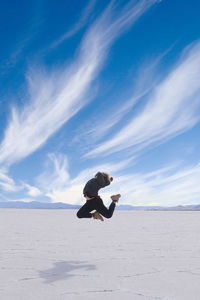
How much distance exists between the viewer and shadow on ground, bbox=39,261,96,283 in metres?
3.27

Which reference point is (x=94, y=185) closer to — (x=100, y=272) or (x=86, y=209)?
(x=86, y=209)

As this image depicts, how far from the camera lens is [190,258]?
4.30 m

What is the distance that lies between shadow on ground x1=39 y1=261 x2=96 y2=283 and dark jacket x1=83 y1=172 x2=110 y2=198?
1287 millimetres

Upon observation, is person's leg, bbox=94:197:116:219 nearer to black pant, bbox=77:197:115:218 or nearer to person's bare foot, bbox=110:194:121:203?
black pant, bbox=77:197:115:218

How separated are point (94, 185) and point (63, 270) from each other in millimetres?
1730

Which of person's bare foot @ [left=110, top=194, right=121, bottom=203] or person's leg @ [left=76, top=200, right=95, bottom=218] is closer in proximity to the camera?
person's leg @ [left=76, top=200, right=95, bottom=218]

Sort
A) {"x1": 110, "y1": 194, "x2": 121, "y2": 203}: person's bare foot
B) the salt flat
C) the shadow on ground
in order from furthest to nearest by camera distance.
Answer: {"x1": 110, "y1": 194, "x2": 121, "y2": 203}: person's bare foot
the shadow on ground
the salt flat

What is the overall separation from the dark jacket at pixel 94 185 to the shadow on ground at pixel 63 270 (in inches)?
50.7

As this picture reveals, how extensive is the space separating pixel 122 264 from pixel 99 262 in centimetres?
33

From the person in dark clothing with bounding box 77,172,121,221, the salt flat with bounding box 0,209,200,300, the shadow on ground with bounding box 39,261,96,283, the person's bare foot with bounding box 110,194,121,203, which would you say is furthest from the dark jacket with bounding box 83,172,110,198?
the shadow on ground with bounding box 39,261,96,283

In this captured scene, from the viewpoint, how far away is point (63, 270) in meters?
3.60

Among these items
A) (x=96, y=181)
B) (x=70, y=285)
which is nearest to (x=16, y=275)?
(x=70, y=285)

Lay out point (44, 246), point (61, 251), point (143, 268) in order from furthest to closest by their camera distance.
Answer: point (44, 246), point (61, 251), point (143, 268)

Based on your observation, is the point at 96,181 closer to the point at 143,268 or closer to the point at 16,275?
the point at 143,268
